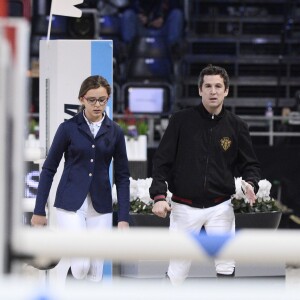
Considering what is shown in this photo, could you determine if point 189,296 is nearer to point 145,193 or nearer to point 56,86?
point 56,86

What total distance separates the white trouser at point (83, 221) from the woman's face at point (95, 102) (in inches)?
17.2

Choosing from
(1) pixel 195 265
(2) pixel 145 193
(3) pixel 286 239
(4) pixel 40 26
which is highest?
(4) pixel 40 26

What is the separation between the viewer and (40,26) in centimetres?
1595

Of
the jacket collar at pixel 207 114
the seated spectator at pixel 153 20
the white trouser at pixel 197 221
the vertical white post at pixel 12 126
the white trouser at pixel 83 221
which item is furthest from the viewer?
the seated spectator at pixel 153 20

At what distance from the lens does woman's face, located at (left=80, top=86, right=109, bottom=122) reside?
17.6 feet

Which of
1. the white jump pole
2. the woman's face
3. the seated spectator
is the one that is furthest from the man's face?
the seated spectator

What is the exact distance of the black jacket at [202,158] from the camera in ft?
18.1

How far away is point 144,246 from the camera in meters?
2.09

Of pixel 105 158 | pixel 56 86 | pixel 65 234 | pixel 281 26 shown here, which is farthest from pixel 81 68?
pixel 281 26

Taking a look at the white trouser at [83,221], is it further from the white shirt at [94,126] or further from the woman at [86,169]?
the white shirt at [94,126]

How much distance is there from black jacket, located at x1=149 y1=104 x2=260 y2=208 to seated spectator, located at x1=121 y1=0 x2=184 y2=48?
10029mm

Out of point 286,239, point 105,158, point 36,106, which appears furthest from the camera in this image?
point 36,106

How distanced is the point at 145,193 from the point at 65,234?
4867 mm

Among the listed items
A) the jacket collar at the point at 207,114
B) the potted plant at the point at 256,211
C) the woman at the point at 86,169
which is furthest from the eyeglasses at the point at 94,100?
the potted plant at the point at 256,211
